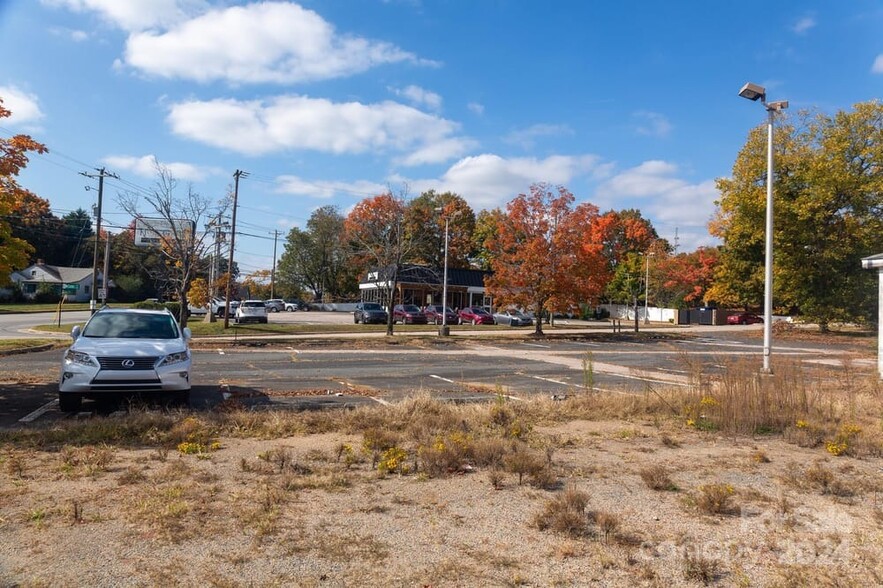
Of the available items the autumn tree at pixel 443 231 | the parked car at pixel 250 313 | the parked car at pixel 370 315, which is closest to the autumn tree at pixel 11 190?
the parked car at pixel 250 313

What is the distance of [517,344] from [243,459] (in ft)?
81.9

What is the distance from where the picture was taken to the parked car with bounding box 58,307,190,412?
935 centimetres

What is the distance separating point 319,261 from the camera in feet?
300

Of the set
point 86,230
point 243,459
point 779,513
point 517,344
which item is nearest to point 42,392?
point 243,459

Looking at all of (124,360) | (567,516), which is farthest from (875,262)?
(124,360)

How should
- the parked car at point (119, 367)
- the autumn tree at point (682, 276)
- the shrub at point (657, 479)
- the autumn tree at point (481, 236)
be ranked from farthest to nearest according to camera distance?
the autumn tree at point (481, 236), the autumn tree at point (682, 276), the parked car at point (119, 367), the shrub at point (657, 479)

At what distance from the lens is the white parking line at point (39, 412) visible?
29.7 ft

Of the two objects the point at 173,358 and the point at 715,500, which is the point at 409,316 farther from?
the point at 715,500

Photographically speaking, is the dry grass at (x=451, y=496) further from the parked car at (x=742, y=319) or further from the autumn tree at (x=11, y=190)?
the parked car at (x=742, y=319)

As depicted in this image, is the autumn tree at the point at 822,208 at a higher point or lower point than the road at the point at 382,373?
higher

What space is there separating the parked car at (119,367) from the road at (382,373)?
589mm

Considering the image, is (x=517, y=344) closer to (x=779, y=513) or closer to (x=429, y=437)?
(x=429, y=437)

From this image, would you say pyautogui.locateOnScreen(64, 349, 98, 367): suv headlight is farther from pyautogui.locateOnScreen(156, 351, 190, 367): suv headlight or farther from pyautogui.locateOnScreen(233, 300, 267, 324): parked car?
pyautogui.locateOnScreen(233, 300, 267, 324): parked car

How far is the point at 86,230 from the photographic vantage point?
9544 cm
